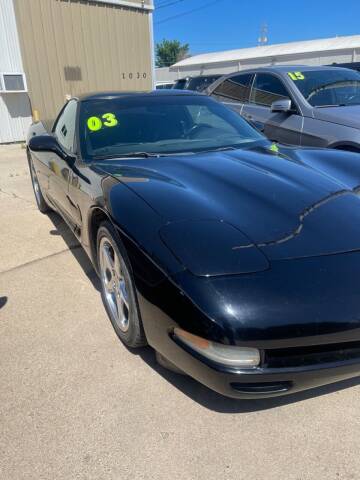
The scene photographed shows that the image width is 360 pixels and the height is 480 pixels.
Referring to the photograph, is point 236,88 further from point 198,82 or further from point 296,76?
point 198,82

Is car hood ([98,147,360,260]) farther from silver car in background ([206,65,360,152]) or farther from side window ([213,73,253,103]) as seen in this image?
side window ([213,73,253,103])

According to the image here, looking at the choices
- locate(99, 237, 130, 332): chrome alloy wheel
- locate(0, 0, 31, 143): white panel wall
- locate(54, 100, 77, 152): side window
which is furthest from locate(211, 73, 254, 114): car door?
locate(0, 0, 31, 143): white panel wall

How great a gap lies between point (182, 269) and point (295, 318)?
47 cm

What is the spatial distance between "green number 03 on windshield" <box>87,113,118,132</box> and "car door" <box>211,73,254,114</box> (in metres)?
3.32

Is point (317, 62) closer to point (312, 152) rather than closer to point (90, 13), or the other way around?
point (90, 13)

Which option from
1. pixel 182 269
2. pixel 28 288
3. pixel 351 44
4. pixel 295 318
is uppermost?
pixel 351 44

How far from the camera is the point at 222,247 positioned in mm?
1808

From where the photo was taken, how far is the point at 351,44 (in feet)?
92.1

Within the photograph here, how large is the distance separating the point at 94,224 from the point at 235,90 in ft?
14.6

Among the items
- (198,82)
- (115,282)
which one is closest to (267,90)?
(115,282)

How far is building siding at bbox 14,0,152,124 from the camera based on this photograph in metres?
10.3

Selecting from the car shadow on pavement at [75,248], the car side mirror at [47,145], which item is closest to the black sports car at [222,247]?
the car side mirror at [47,145]

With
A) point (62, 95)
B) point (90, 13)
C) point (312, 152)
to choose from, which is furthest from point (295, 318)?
point (90, 13)

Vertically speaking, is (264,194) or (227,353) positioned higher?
(264,194)
